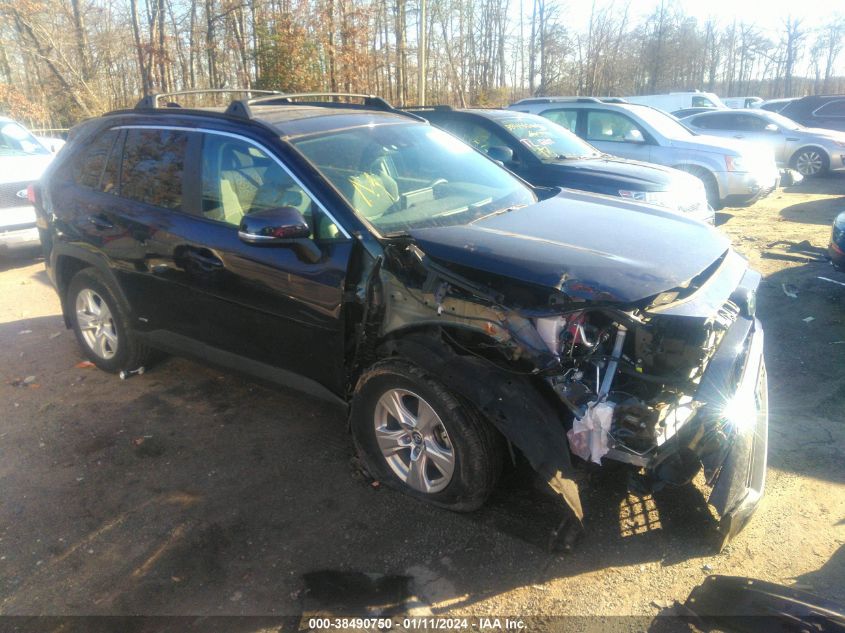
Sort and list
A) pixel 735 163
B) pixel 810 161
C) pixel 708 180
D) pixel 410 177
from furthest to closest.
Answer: pixel 810 161, pixel 708 180, pixel 735 163, pixel 410 177

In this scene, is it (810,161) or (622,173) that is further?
(810,161)

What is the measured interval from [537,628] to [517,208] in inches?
92.0

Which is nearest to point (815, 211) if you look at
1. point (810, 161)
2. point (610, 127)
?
point (610, 127)

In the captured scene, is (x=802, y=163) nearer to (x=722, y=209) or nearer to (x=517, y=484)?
(x=722, y=209)

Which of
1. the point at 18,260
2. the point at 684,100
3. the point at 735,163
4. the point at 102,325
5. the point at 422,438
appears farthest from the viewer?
the point at 684,100

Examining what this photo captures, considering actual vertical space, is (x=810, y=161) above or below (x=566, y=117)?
below

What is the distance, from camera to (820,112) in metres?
17.1

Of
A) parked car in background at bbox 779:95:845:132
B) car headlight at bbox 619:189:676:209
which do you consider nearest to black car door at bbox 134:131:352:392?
car headlight at bbox 619:189:676:209

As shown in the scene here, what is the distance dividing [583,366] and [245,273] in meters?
1.93

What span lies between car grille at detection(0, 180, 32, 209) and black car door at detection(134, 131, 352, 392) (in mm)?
5176

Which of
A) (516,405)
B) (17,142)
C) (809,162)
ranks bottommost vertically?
(516,405)

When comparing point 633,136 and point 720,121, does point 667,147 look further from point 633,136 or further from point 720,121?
point 720,121

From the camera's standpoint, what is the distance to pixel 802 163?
48.1ft

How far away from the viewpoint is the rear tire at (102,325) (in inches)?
178
